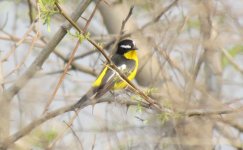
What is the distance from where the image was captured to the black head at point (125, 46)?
762cm

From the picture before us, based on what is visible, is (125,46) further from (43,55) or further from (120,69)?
(43,55)

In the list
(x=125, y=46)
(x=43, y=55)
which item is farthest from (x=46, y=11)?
(x=125, y=46)

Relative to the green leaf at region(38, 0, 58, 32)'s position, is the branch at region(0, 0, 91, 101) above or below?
below

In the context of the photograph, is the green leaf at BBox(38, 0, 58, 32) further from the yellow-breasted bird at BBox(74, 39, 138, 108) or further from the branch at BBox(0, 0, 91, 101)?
the yellow-breasted bird at BBox(74, 39, 138, 108)

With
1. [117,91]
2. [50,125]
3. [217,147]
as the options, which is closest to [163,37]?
[117,91]

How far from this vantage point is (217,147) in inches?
239

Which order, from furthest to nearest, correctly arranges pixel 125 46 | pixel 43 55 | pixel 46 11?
1. pixel 125 46
2. pixel 43 55
3. pixel 46 11

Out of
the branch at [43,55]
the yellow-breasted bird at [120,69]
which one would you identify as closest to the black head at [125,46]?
the yellow-breasted bird at [120,69]

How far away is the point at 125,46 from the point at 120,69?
4.00 ft

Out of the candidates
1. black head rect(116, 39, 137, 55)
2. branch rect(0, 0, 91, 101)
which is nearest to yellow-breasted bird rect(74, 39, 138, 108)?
black head rect(116, 39, 137, 55)

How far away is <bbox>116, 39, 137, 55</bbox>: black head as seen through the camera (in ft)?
25.0

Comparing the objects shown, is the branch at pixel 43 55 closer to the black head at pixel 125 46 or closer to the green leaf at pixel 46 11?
the green leaf at pixel 46 11

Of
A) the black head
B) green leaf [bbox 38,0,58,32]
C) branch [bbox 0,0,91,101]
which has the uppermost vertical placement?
green leaf [bbox 38,0,58,32]

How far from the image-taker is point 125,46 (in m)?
7.66
